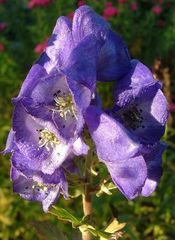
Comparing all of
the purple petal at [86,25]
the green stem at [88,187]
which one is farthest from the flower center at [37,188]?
the purple petal at [86,25]

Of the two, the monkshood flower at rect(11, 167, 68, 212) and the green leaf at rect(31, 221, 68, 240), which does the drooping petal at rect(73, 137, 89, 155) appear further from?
the green leaf at rect(31, 221, 68, 240)

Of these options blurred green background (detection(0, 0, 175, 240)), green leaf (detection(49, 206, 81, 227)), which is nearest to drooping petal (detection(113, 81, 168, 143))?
green leaf (detection(49, 206, 81, 227))

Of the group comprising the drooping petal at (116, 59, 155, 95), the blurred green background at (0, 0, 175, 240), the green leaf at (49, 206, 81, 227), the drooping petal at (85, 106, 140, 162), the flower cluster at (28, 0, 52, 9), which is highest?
the drooping petal at (116, 59, 155, 95)

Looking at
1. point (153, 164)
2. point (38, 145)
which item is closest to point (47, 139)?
point (38, 145)

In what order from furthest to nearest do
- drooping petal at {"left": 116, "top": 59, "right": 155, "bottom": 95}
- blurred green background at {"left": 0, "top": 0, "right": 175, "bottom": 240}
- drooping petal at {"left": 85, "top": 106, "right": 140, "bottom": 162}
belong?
blurred green background at {"left": 0, "top": 0, "right": 175, "bottom": 240} < drooping petal at {"left": 116, "top": 59, "right": 155, "bottom": 95} < drooping petal at {"left": 85, "top": 106, "right": 140, "bottom": 162}

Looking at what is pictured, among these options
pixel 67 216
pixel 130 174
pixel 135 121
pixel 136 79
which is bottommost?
pixel 67 216

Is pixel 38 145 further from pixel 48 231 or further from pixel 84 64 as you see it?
pixel 48 231
